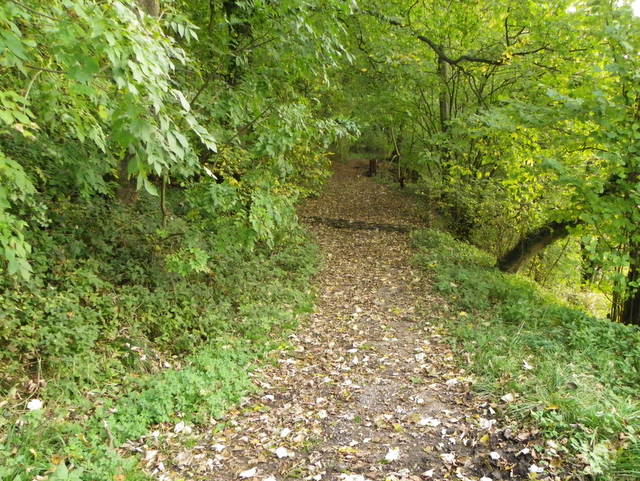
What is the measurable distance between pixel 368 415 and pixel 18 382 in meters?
3.36

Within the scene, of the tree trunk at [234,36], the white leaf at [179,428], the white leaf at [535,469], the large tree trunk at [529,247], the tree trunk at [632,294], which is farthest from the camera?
the large tree trunk at [529,247]

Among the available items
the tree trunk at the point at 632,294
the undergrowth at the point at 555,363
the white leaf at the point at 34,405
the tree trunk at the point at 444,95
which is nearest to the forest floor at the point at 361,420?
the undergrowth at the point at 555,363

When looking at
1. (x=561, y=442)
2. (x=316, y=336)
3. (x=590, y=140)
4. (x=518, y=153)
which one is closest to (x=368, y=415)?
(x=561, y=442)

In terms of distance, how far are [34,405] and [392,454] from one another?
3.15 meters

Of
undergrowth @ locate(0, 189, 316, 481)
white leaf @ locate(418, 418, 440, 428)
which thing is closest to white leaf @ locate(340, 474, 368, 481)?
white leaf @ locate(418, 418, 440, 428)

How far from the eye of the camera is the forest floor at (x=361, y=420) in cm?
342

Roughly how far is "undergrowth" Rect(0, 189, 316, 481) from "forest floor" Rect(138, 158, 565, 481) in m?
0.32

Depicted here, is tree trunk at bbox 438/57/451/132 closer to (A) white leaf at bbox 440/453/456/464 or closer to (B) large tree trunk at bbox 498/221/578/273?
(B) large tree trunk at bbox 498/221/578/273

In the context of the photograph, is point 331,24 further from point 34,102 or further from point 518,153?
point 518,153

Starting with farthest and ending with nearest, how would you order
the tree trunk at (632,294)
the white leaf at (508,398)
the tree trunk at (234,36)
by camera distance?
the tree trunk at (632,294), the tree trunk at (234,36), the white leaf at (508,398)

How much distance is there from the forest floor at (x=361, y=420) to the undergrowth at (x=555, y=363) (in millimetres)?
279

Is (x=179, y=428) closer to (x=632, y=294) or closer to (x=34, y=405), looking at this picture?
(x=34, y=405)

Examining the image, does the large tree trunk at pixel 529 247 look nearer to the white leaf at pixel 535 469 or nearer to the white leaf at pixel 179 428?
the white leaf at pixel 535 469

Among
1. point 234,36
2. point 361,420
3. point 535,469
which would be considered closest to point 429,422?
point 361,420
